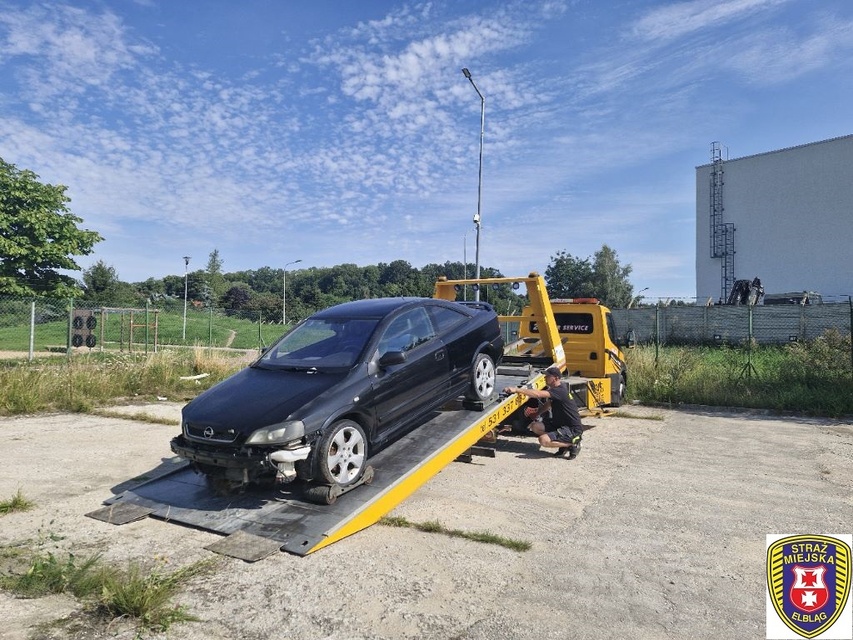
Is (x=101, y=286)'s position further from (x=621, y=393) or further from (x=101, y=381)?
(x=621, y=393)

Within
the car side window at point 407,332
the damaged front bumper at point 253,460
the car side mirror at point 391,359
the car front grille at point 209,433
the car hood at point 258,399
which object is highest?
the car side window at point 407,332

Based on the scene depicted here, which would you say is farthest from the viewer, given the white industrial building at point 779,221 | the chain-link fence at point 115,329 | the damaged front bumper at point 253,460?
the white industrial building at point 779,221

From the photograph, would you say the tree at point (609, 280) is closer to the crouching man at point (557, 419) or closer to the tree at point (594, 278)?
the tree at point (594, 278)

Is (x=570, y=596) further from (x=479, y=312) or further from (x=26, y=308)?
(x=26, y=308)

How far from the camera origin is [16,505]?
17.5ft

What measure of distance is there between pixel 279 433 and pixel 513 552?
6.89 ft

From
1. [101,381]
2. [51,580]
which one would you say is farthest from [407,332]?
[101,381]

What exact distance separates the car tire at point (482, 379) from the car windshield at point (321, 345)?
162 centimetres

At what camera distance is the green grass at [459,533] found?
4.64 m

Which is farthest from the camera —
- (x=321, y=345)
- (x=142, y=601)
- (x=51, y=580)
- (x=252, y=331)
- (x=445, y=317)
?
(x=252, y=331)

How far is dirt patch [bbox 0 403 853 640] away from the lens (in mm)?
3488

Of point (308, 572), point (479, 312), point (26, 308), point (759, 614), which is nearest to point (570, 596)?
point (759, 614)

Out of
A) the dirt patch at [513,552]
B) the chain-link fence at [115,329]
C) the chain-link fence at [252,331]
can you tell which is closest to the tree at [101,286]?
the chain-link fence at [115,329]

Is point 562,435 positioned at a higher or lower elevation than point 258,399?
lower
